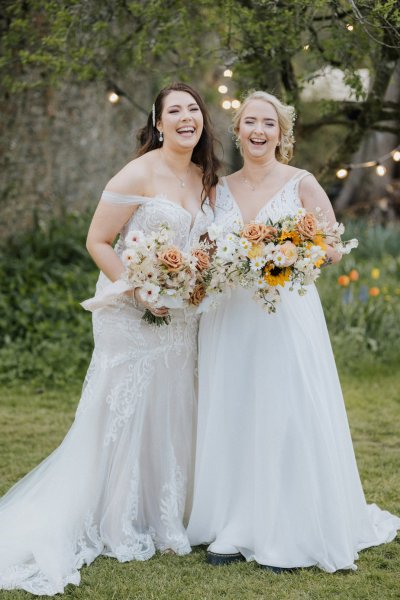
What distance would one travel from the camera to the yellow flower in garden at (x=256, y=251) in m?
3.46

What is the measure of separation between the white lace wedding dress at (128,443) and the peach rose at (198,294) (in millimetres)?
206

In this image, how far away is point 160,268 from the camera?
355 centimetres

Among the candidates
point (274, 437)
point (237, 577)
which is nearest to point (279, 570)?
point (237, 577)

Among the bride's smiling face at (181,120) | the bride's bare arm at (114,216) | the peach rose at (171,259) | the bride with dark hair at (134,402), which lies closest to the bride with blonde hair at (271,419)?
the bride with dark hair at (134,402)

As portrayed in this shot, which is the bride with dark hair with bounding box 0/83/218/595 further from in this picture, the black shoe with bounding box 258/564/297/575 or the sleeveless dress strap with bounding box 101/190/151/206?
the black shoe with bounding box 258/564/297/575

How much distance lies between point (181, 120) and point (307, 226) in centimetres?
87

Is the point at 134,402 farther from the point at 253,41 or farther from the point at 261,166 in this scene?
the point at 253,41

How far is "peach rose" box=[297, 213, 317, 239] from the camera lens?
3.48 metres

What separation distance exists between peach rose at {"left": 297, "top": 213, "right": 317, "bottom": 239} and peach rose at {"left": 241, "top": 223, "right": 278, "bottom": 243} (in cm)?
11

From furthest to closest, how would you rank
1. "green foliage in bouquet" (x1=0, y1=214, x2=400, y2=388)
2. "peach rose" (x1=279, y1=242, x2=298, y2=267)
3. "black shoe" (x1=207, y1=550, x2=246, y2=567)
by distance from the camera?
"green foliage in bouquet" (x1=0, y1=214, x2=400, y2=388), "black shoe" (x1=207, y1=550, x2=246, y2=567), "peach rose" (x1=279, y1=242, x2=298, y2=267)

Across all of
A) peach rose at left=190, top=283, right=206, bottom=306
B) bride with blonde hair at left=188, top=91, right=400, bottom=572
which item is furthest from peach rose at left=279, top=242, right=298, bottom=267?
peach rose at left=190, top=283, right=206, bottom=306

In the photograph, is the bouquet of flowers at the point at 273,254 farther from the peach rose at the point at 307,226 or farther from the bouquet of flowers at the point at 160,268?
the bouquet of flowers at the point at 160,268

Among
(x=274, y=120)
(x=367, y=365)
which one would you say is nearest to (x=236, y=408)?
(x=274, y=120)

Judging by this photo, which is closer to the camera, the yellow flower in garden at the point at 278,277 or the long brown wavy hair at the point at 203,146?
the yellow flower in garden at the point at 278,277
